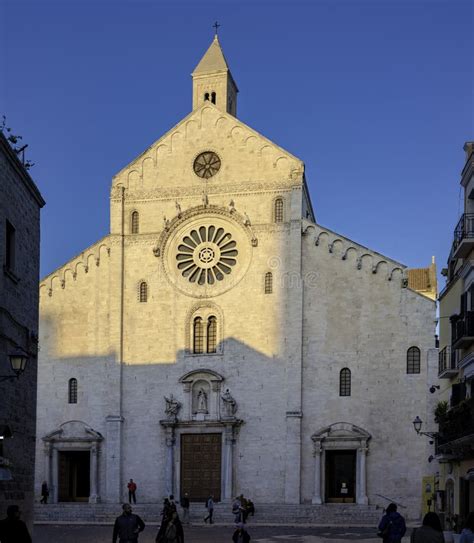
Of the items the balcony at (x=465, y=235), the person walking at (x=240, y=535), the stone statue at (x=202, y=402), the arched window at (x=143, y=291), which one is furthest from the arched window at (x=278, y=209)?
the person walking at (x=240, y=535)

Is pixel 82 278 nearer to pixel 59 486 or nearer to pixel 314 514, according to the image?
pixel 59 486

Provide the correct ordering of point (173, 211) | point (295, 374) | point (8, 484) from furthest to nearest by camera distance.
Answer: point (173, 211) < point (295, 374) < point (8, 484)

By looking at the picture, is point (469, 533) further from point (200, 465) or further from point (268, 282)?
point (200, 465)

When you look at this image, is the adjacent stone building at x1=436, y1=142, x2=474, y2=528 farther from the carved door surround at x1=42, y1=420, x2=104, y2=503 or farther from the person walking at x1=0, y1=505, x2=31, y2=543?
the carved door surround at x1=42, y1=420, x2=104, y2=503

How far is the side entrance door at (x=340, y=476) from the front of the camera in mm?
41531

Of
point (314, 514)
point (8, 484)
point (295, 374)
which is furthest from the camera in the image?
point (295, 374)

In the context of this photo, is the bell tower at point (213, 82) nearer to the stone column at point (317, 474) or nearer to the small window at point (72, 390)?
the small window at point (72, 390)

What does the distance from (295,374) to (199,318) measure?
5.69 metres

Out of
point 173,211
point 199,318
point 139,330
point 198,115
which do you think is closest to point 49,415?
point 139,330

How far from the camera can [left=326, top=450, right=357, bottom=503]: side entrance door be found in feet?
136

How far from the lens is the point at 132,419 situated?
43.6 metres

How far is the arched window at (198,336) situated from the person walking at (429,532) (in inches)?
1293

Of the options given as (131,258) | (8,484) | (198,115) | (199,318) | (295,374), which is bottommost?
(8,484)

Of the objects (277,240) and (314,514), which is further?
(277,240)
